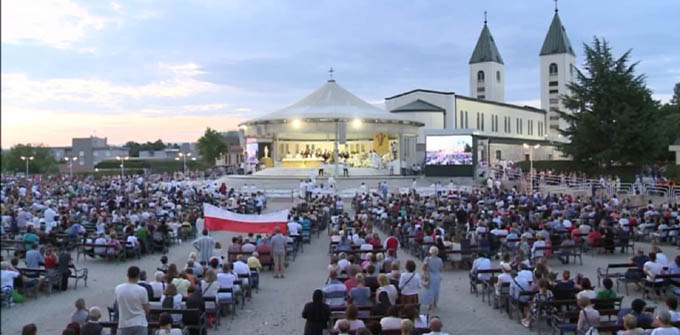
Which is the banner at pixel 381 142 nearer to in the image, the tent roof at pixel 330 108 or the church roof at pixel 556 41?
the tent roof at pixel 330 108

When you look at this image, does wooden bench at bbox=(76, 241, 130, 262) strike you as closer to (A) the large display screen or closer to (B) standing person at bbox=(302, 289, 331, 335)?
(B) standing person at bbox=(302, 289, 331, 335)

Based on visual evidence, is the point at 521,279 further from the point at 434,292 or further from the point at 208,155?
the point at 208,155

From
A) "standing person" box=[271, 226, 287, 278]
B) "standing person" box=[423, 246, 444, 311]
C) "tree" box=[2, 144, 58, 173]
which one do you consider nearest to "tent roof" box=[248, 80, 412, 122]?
"standing person" box=[271, 226, 287, 278]

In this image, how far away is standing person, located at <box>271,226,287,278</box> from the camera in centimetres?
1321

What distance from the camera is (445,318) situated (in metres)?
9.84

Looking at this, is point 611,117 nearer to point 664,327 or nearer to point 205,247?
point 205,247

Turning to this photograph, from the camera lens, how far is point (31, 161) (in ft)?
256

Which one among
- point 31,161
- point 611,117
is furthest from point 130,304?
point 31,161

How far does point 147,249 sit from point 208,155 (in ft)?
230

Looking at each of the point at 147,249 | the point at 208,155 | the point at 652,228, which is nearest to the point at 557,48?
the point at 208,155

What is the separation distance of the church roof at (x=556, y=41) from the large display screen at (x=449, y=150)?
58723mm

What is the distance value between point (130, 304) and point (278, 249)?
664 cm

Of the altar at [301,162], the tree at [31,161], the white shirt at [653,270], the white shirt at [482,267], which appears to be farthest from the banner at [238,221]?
the tree at [31,161]

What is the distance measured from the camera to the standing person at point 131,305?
6.67 m
